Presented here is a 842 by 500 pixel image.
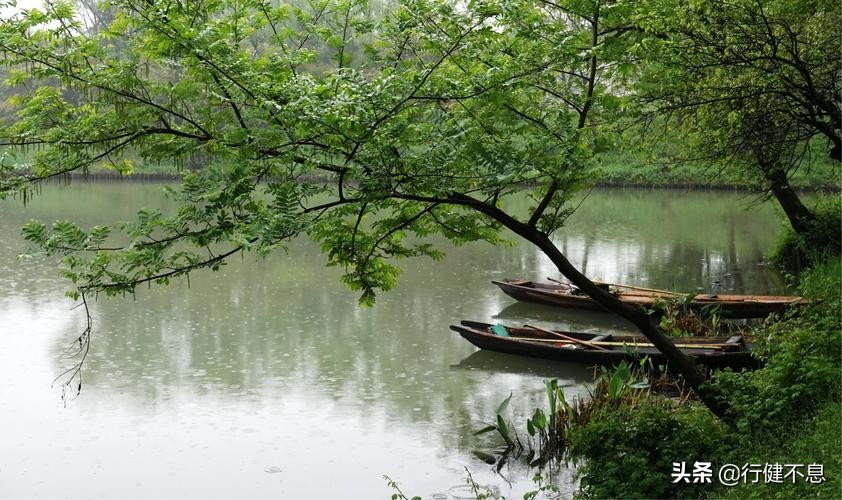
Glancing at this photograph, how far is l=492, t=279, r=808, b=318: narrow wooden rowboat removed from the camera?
40.8 feet

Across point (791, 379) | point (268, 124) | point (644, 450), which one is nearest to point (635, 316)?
point (644, 450)

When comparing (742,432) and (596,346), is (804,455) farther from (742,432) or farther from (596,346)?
(596,346)

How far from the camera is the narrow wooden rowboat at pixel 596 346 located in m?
9.48

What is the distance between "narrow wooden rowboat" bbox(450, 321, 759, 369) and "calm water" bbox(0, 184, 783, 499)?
213mm

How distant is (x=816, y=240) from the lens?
1486 cm

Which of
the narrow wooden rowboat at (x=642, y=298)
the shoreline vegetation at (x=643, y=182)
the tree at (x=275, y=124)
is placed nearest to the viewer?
the tree at (x=275, y=124)

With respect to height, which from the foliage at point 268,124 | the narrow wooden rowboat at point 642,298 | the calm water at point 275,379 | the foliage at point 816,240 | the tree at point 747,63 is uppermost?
the tree at point 747,63

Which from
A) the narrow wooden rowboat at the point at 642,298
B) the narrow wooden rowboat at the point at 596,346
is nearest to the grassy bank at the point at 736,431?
the narrow wooden rowboat at the point at 596,346

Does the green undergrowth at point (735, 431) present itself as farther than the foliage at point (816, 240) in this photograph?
No

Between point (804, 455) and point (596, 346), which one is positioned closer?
point (804, 455)

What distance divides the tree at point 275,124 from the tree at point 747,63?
1830 mm

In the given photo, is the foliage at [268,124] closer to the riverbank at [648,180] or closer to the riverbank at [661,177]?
the riverbank at [661,177]

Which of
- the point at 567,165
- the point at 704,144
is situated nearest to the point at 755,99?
the point at 704,144

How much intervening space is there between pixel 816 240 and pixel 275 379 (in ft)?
30.0
